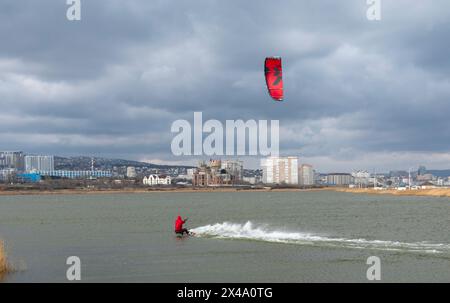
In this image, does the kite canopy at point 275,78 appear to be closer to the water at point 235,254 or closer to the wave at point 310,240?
the water at point 235,254

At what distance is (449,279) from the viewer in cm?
2372

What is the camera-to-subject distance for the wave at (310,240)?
33250 mm

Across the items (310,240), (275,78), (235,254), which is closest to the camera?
(275,78)

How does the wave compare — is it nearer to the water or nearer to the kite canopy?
the water

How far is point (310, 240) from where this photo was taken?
37844 millimetres

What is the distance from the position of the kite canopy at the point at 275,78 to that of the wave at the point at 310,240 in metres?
10.7

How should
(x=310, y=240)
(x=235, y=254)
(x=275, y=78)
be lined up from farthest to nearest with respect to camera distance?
(x=310, y=240)
(x=235, y=254)
(x=275, y=78)

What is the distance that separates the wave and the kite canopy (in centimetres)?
1066

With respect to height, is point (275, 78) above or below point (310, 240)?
above

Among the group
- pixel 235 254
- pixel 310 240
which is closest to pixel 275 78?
pixel 235 254

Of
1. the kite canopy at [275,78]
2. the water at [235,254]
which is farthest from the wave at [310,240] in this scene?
the kite canopy at [275,78]

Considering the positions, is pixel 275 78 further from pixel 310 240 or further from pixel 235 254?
pixel 310 240

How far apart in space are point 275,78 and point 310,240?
42.7ft

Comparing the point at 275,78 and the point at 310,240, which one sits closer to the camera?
the point at 275,78
